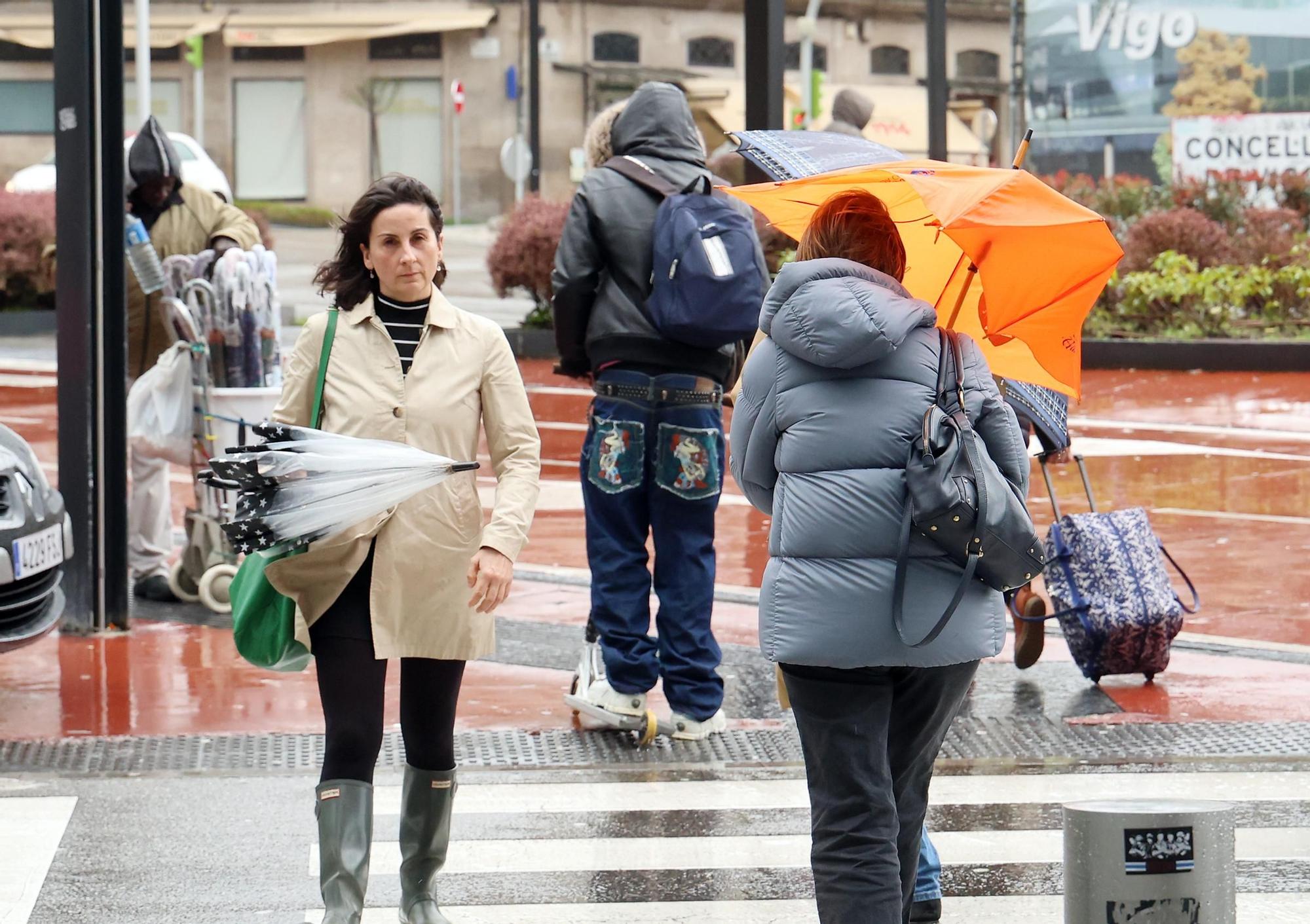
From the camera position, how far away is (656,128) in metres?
7.04

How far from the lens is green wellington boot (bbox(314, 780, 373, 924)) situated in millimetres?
4691

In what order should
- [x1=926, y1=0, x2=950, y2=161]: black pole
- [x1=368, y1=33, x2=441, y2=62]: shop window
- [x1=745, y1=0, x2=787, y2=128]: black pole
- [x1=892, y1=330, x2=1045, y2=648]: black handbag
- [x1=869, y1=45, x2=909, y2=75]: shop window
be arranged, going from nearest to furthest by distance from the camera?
1. [x1=892, y1=330, x2=1045, y2=648]: black handbag
2. [x1=745, y1=0, x2=787, y2=128]: black pole
3. [x1=926, y1=0, x2=950, y2=161]: black pole
4. [x1=368, y1=33, x2=441, y2=62]: shop window
5. [x1=869, y1=45, x2=909, y2=75]: shop window

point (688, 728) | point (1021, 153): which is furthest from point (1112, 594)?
point (1021, 153)

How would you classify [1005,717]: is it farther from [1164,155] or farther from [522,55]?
[522,55]

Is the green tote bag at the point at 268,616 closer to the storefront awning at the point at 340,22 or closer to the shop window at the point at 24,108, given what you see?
the storefront awning at the point at 340,22

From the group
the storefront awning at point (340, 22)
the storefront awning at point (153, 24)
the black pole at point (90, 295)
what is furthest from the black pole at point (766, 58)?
the storefront awning at point (153, 24)

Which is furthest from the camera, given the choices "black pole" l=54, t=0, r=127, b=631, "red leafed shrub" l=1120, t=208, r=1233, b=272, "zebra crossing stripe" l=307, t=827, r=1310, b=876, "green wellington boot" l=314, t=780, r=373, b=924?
"red leafed shrub" l=1120, t=208, r=1233, b=272

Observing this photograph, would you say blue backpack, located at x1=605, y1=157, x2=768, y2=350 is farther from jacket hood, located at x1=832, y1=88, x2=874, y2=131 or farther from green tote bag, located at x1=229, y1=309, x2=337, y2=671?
jacket hood, located at x1=832, y1=88, x2=874, y2=131

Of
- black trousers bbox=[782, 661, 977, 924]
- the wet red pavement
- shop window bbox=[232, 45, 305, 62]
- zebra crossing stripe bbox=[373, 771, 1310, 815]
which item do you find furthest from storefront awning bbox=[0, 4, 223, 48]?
black trousers bbox=[782, 661, 977, 924]

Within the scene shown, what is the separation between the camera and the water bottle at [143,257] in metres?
8.98

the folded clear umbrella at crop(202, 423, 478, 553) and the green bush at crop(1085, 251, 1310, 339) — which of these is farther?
the green bush at crop(1085, 251, 1310, 339)

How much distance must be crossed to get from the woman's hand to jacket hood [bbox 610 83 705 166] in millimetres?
2637

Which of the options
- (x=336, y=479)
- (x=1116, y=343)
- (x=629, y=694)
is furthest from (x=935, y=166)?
(x=1116, y=343)

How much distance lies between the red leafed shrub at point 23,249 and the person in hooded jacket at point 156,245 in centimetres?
1478
